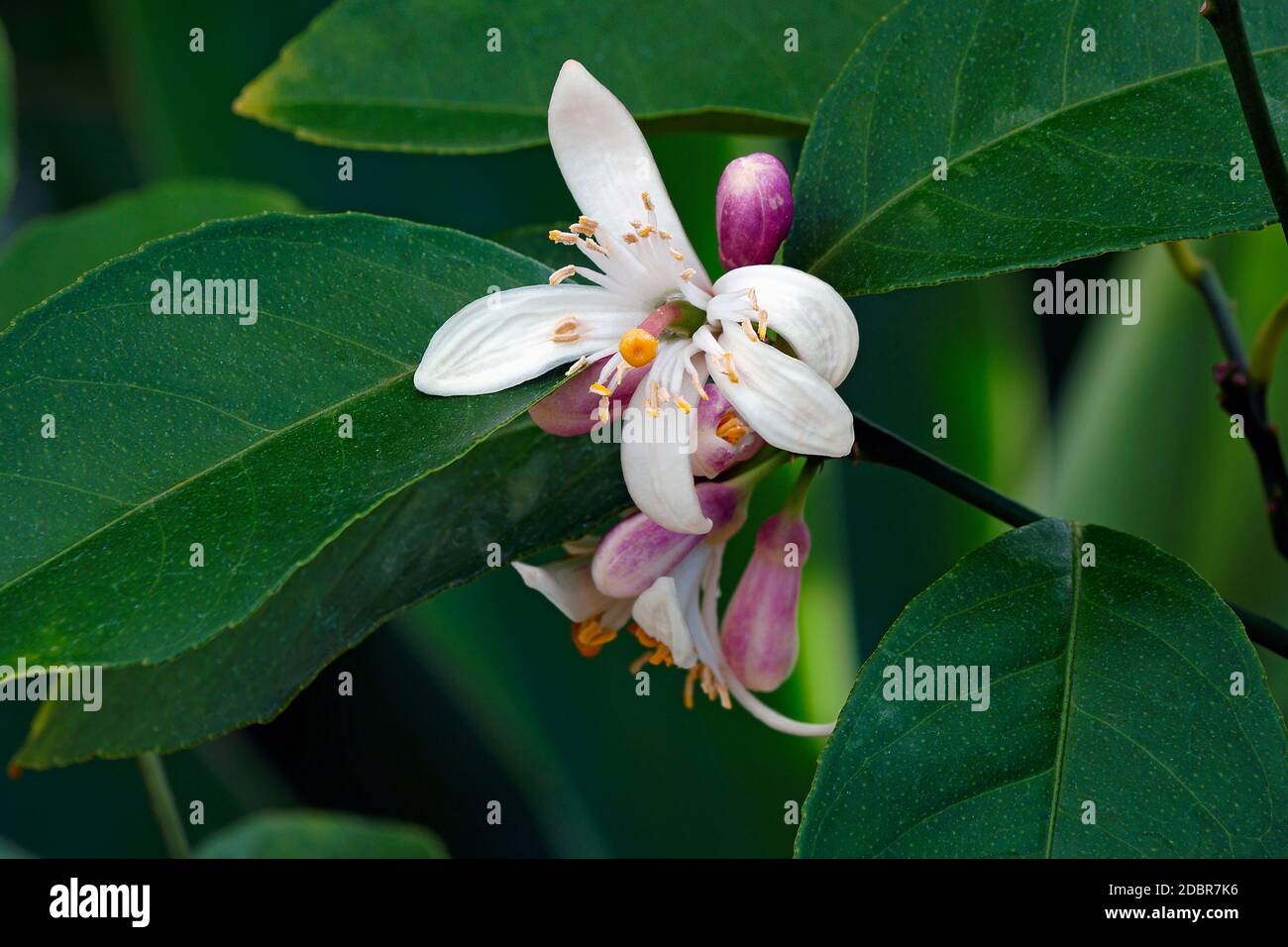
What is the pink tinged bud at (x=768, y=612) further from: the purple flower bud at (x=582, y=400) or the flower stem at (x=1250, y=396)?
the flower stem at (x=1250, y=396)

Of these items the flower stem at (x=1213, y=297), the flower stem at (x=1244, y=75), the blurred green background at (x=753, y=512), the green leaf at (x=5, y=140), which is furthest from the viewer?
the blurred green background at (x=753, y=512)

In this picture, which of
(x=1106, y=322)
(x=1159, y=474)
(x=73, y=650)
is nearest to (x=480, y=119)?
(x=73, y=650)

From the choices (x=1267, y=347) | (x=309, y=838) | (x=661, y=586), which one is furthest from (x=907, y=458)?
(x=309, y=838)

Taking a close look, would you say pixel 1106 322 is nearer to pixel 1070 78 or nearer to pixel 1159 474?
pixel 1159 474

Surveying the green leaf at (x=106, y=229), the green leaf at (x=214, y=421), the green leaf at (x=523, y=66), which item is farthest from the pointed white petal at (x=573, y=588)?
the green leaf at (x=106, y=229)

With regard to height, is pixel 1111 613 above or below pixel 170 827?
above

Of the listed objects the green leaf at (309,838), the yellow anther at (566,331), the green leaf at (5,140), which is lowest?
the green leaf at (309,838)
